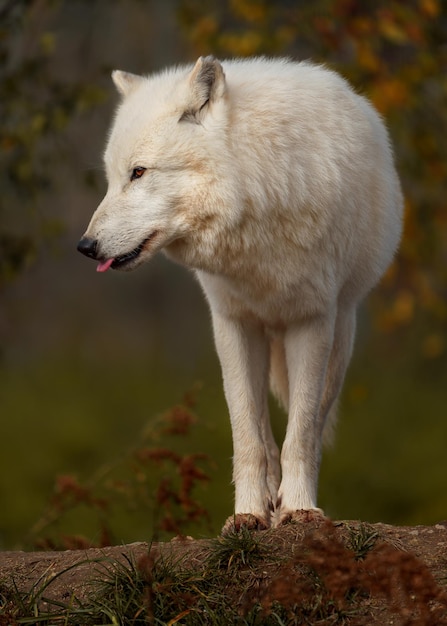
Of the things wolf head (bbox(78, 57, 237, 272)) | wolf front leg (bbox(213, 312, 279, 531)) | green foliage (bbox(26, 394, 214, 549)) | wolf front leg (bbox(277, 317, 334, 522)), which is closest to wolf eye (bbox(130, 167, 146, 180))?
wolf head (bbox(78, 57, 237, 272))

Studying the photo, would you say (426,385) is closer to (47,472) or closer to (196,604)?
(47,472)

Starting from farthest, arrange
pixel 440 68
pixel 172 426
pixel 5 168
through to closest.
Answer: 1. pixel 440 68
2. pixel 5 168
3. pixel 172 426

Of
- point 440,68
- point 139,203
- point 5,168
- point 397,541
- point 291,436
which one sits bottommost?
point 397,541

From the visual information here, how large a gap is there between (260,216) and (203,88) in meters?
0.56

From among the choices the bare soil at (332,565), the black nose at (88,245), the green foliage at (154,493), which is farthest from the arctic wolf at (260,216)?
the bare soil at (332,565)

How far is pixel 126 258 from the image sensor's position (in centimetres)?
404

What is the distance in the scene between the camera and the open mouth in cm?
402

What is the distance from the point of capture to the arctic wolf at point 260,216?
403cm

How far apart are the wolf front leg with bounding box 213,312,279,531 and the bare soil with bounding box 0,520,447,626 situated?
0.46 m

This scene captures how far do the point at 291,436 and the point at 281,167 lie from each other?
1.19m

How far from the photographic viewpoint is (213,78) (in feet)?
13.5

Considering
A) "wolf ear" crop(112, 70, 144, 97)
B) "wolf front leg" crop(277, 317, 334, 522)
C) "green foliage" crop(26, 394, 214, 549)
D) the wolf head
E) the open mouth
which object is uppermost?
"wolf ear" crop(112, 70, 144, 97)

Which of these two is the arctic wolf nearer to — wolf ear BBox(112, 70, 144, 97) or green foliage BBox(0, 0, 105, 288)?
wolf ear BBox(112, 70, 144, 97)

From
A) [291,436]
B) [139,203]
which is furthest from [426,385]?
[139,203]
